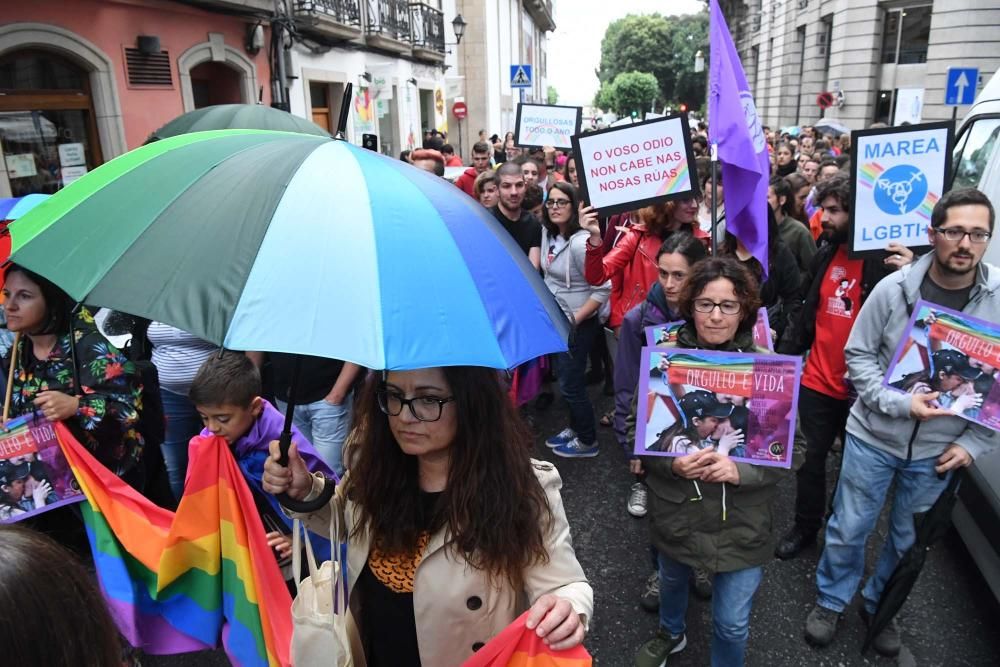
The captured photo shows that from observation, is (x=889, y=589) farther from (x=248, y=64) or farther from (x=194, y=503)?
(x=248, y=64)

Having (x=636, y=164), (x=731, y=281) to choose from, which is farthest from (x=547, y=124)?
(x=731, y=281)

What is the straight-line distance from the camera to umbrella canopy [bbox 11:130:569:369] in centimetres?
139

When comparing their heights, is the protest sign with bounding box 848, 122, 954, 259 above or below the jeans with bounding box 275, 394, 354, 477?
above

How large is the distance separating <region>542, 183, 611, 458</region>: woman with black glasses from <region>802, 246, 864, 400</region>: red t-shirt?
156cm

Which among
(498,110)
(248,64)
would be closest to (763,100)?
(498,110)

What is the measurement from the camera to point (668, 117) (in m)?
3.83

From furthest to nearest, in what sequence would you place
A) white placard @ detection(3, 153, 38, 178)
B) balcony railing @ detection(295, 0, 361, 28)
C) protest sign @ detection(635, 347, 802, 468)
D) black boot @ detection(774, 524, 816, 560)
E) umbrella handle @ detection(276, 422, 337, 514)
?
balcony railing @ detection(295, 0, 361, 28) < white placard @ detection(3, 153, 38, 178) < black boot @ detection(774, 524, 816, 560) < protest sign @ detection(635, 347, 802, 468) < umbrella handle @ detection(276, 422, 337, 514)

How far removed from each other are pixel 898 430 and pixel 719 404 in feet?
2.93

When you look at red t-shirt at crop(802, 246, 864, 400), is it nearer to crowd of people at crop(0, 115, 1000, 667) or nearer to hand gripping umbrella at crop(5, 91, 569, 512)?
crowd of people at crop(0, 115, 1000, 667)

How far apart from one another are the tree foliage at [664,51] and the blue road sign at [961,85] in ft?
200

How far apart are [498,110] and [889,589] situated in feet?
104

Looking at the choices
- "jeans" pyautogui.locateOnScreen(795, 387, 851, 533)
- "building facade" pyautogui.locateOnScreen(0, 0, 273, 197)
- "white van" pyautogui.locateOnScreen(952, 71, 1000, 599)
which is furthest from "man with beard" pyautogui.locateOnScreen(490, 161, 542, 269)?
"building facade" pyautogui.locateOnScreen(0, 0, 273, 197)

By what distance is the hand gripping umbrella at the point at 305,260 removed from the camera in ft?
4.56

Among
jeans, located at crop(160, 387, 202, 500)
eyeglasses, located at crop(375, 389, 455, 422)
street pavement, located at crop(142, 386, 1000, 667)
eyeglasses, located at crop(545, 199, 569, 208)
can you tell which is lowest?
street pavement, located at crop(142, 386, 1000, 667)
